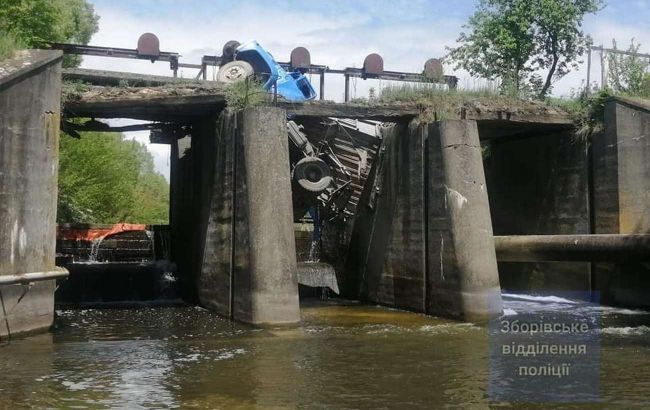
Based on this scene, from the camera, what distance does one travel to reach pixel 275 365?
10141 mm

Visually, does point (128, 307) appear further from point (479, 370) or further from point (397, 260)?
point (479, 370)

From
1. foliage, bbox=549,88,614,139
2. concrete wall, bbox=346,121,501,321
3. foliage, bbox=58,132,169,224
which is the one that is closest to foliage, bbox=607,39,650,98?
foliage, bbox=549,88,614,139

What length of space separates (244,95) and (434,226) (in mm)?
4782

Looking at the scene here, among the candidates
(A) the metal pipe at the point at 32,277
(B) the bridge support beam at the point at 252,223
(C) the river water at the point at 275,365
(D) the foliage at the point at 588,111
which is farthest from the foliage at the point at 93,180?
(D) the foliage at the point at 588,111

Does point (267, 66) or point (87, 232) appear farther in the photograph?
point (87, 232)

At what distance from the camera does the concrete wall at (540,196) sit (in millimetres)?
18516

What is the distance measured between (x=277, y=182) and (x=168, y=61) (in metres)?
8.00

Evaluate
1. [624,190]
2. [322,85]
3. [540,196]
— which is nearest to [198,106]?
[322,85]

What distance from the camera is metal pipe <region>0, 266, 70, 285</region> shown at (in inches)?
447

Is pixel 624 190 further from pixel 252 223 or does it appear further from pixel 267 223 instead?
pixel 252 223

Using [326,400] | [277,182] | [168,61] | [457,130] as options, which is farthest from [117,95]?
[326,400]

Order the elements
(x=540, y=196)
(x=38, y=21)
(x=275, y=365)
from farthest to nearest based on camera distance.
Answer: (x=38, y=21) < (x=540, y=196) < (x=275, y=365)

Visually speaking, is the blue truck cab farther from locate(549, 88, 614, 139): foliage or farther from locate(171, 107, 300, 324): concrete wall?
locate(549, 88, 614, 139): foliage

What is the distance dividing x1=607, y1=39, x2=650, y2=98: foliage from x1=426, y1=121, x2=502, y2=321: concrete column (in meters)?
6.77
